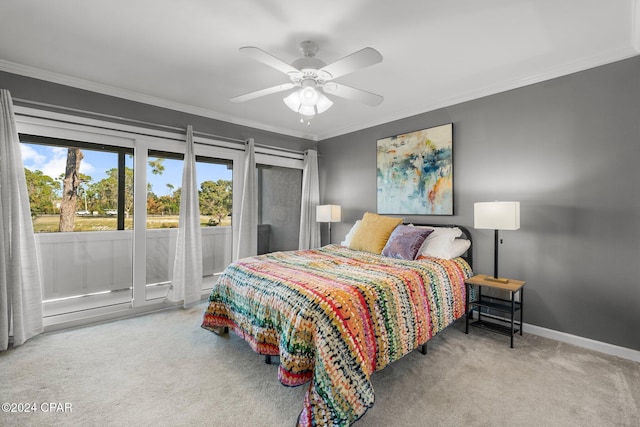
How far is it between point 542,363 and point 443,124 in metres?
2.62

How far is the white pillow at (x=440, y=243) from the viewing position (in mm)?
3154

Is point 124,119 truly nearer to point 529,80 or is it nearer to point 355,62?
point 355,62

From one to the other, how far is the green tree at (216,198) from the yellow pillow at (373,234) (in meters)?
1.88

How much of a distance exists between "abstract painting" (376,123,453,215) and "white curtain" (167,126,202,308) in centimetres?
251

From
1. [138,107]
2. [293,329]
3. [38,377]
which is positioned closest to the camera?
[293,329]

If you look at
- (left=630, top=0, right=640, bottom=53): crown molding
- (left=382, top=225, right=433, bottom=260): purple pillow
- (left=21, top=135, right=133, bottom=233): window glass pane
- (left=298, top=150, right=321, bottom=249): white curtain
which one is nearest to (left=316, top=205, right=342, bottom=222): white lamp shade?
(left=298, top=150, right=321, bottom=249): white curtain

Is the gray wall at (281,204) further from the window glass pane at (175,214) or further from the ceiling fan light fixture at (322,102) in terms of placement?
the ceiling fan light fixture at (322,102)

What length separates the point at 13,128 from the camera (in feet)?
8.86

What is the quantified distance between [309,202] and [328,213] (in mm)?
596

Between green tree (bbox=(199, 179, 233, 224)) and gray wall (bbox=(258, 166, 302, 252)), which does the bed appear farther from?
gray wall (bbox=(258, 166, 302, 252))

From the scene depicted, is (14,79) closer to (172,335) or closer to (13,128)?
(13,128)

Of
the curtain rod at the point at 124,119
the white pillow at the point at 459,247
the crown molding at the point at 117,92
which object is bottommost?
the white pillow at the point at 459,247

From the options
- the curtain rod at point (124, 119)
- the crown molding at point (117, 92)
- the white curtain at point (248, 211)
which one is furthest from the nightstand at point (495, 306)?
the crown molding at point (117, 92)

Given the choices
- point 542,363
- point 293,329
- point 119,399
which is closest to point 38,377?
point 119,399
